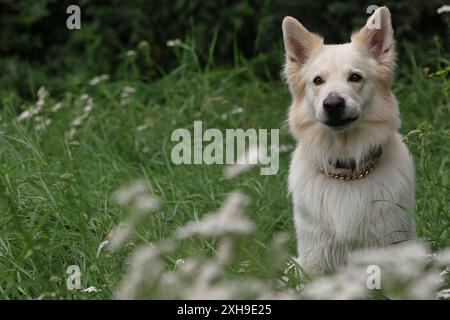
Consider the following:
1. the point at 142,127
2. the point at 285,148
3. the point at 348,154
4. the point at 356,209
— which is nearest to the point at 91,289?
the point at 356,209

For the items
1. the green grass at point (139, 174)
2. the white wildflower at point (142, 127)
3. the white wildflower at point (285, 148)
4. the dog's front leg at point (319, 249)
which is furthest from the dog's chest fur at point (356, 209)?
the white wildflower at point (142, 127)

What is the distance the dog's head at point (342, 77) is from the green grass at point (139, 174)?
29 centimetres

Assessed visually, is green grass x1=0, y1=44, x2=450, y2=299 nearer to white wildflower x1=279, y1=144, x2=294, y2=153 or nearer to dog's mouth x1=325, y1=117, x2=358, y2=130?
white wildflower x1=279, y1=144, x2=294, y2=153

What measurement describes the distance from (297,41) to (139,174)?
1.65 m

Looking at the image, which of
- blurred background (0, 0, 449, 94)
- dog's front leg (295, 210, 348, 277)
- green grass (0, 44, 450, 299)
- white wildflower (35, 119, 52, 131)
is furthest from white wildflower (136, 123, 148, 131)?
dog's front leg (295, 210, 348, 277)

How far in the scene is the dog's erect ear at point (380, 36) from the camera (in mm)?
3871

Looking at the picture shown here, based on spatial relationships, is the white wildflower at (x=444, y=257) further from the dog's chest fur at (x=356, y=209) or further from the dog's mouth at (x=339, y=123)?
the dog's mouth at (x=339, y=123)

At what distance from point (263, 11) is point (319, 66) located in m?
3.76

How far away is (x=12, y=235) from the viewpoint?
385cm

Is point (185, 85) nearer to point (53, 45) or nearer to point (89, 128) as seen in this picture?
point (89, 128)

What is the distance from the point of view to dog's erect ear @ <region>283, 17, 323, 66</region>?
13.1 feet

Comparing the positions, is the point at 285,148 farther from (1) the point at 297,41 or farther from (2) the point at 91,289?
(2) the point at 91,289

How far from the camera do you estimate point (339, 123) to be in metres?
3.70
